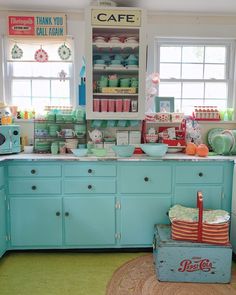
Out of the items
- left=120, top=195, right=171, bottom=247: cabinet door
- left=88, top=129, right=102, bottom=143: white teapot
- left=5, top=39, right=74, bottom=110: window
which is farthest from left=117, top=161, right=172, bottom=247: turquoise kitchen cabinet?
left=5, top=39, right=74, bottom=110: window

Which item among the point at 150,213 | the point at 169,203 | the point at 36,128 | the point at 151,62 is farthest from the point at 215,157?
the point at 36,128

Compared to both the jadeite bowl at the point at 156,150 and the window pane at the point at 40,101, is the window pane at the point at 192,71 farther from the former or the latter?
the window pane at the point at 40,101

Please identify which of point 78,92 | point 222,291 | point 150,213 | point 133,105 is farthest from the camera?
point 78,92

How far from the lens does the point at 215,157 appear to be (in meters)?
2.71

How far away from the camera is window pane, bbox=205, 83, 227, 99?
3.33 m

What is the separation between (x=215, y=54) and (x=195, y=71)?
0.29m

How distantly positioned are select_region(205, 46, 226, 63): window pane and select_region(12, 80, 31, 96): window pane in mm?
2088

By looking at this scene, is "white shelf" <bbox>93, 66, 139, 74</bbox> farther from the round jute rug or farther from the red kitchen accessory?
the round jute rug

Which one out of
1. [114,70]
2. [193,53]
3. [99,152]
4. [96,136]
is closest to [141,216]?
[99,152]

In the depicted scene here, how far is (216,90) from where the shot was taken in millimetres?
3330

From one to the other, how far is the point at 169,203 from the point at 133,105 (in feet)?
3.43

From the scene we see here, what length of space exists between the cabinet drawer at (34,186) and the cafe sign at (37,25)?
1.58m

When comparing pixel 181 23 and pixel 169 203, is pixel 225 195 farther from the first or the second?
pixel 181 23

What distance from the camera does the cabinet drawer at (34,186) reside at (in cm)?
259
